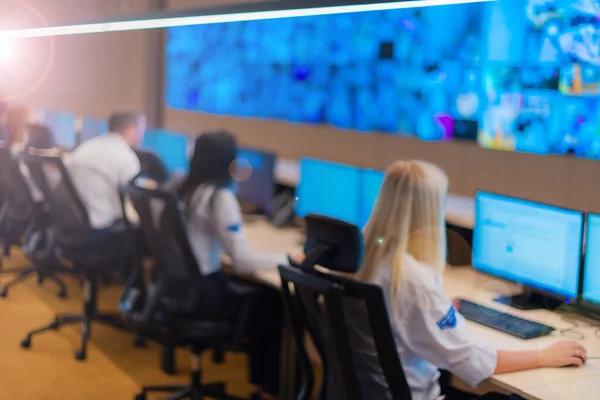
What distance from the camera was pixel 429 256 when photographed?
2.34 metres

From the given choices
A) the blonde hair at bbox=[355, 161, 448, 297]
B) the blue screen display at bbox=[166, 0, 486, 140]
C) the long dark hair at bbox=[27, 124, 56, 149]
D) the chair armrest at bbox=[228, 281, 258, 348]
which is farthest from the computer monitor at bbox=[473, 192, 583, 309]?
the long dark hair at bbox=[27, 124, 56, 149]

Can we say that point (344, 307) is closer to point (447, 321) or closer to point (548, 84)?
point (447, 321)

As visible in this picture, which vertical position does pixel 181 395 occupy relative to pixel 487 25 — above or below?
below

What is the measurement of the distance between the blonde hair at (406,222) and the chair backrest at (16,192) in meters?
2.68

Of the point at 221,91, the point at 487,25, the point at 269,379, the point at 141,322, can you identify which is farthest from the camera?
the point at 221,91

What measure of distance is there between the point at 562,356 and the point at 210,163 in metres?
1.74

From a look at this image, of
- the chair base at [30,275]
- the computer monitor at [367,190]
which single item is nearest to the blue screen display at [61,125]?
the chair base at [30,275]

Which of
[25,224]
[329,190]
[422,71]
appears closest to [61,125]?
[25,224]

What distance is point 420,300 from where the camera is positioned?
2.25 meters

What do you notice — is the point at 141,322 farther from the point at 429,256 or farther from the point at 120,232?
the point at 429,256

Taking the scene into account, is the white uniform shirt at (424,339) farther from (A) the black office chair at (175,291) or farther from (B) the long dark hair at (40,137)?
(B) the long dark hair at (40,137)

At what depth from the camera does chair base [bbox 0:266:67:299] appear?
407cm

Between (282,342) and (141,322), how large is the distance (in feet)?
2.07

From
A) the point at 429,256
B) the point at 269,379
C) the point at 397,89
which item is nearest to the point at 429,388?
the point at 429,256
